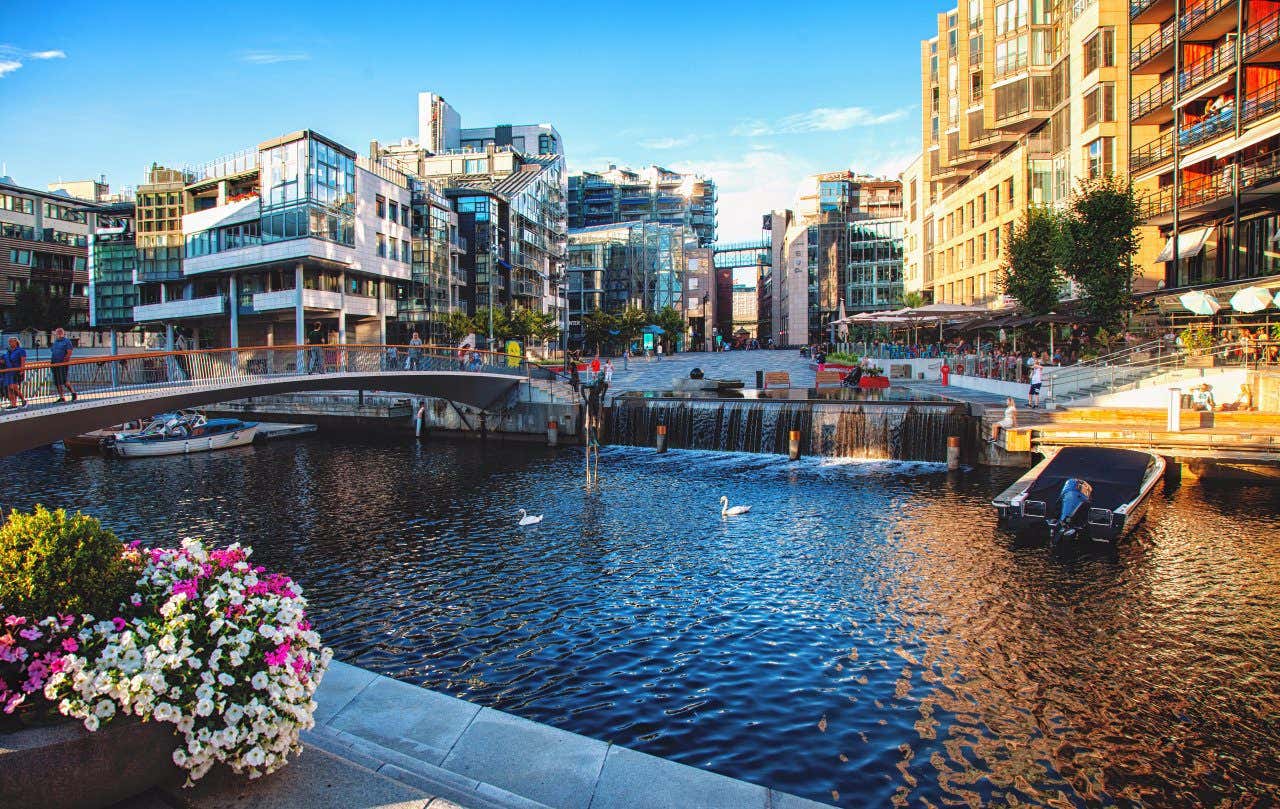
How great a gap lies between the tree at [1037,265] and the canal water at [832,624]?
18995 mm

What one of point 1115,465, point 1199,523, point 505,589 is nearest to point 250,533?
point 505,589

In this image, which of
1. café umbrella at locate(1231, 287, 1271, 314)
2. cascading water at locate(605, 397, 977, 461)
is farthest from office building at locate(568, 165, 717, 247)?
café umbrella at locate(1231, 287, 1271, 314)

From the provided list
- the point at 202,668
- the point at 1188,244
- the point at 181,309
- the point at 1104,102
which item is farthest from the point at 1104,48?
the point at 181,309

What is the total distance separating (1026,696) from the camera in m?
12.0

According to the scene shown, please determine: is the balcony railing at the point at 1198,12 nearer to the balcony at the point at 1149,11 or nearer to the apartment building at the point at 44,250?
the balcony at the point at 1149,11

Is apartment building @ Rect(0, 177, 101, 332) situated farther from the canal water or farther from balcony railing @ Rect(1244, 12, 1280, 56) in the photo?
balcony railing @ Rect(1244, 12, 1280, 56)

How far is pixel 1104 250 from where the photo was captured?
3931cm

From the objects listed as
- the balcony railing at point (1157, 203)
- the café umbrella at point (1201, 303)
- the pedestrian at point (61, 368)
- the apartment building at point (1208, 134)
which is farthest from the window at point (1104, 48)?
the pedestrian at point (61, 368)

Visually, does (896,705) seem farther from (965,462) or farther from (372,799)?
(965,462)

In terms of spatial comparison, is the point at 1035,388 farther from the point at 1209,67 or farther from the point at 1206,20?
the point at 1206,20

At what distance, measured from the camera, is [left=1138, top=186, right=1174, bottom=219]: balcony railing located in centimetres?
4400

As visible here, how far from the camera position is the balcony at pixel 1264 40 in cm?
3500

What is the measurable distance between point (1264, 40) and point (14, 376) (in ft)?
159

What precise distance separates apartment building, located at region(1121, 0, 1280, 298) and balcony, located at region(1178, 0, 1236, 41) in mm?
56
